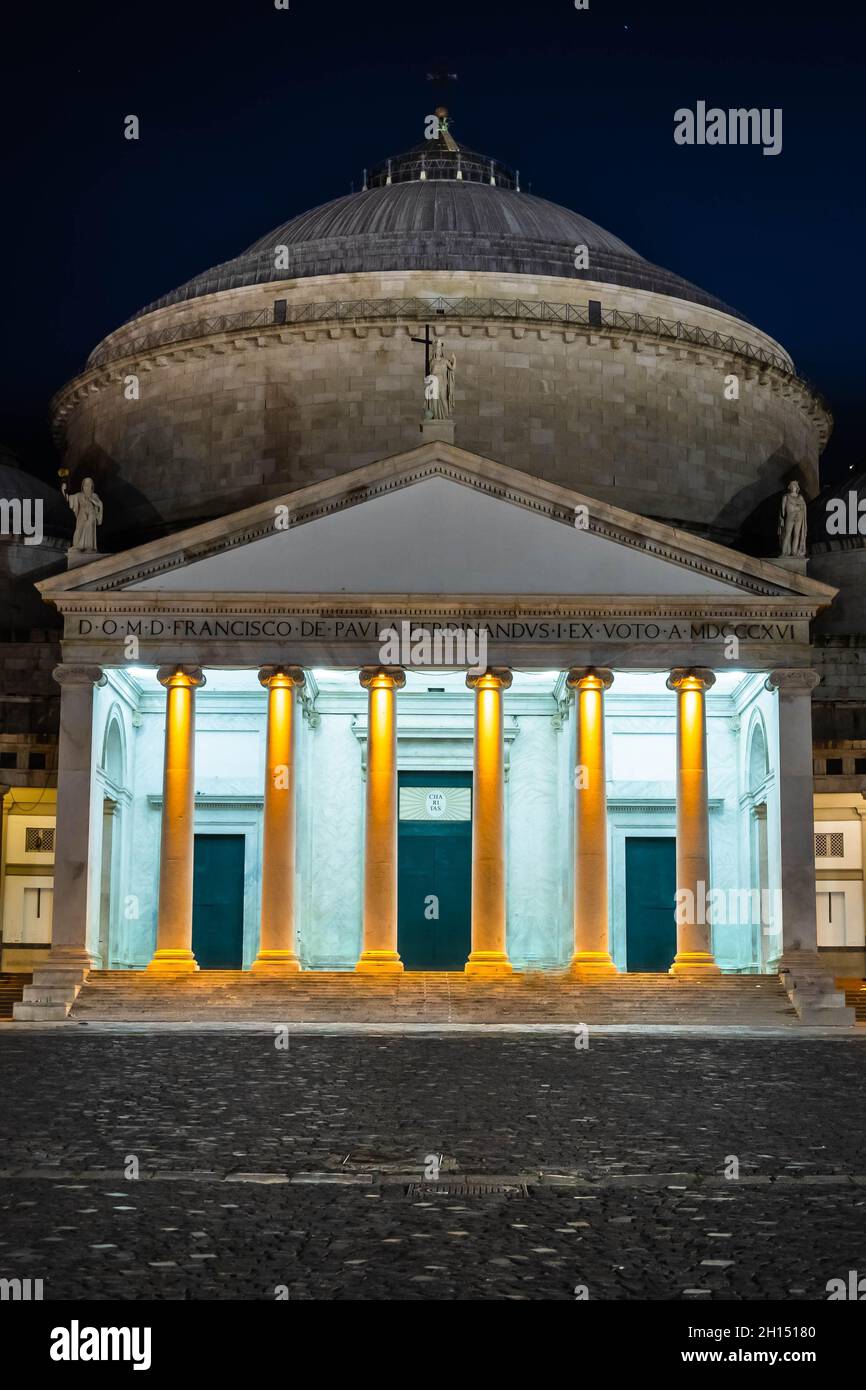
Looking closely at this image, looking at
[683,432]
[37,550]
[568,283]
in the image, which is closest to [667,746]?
[683,432]

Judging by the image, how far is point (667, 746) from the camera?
48.4 meters

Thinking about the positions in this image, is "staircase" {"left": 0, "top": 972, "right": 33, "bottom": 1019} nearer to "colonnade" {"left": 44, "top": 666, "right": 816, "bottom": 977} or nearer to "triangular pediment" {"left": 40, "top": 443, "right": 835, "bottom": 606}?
"colonnade" {"left": 44, "top": 666, "right": 816, "bottom": 977}

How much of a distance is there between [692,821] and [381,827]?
6.48m

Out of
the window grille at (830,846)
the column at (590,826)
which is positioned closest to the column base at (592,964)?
the column at (590,826)

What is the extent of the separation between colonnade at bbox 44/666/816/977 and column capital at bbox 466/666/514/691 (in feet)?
0.10

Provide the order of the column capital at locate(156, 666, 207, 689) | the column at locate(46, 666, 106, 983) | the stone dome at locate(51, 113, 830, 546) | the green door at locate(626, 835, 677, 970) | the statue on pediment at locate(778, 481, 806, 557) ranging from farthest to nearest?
the stone dome at locate(51, 113, 830, 546)
the green door at locate(626, 835, 677, 970)
the statue on pediment at locate(778, 481, 806, 557)
the column capital at locate(156, 666, 207, 689)
the column at locate(46, 666, 106, 983)

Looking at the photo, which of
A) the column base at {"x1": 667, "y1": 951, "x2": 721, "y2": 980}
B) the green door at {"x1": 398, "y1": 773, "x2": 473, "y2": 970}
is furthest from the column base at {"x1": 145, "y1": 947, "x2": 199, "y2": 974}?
the column base at {"x1": 667, "y1": 951, "x2": 721, "y2": 980}

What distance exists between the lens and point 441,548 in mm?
42625

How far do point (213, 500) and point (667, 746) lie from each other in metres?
14.5

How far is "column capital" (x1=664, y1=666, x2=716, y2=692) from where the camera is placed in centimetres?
4250

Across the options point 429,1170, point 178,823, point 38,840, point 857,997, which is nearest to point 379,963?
point 178,823

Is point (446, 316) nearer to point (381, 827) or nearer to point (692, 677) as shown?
point (692, 677)

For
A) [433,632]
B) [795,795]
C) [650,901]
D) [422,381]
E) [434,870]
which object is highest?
[422,381]

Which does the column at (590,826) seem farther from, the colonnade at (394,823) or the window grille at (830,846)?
the window grille at (830,846)
